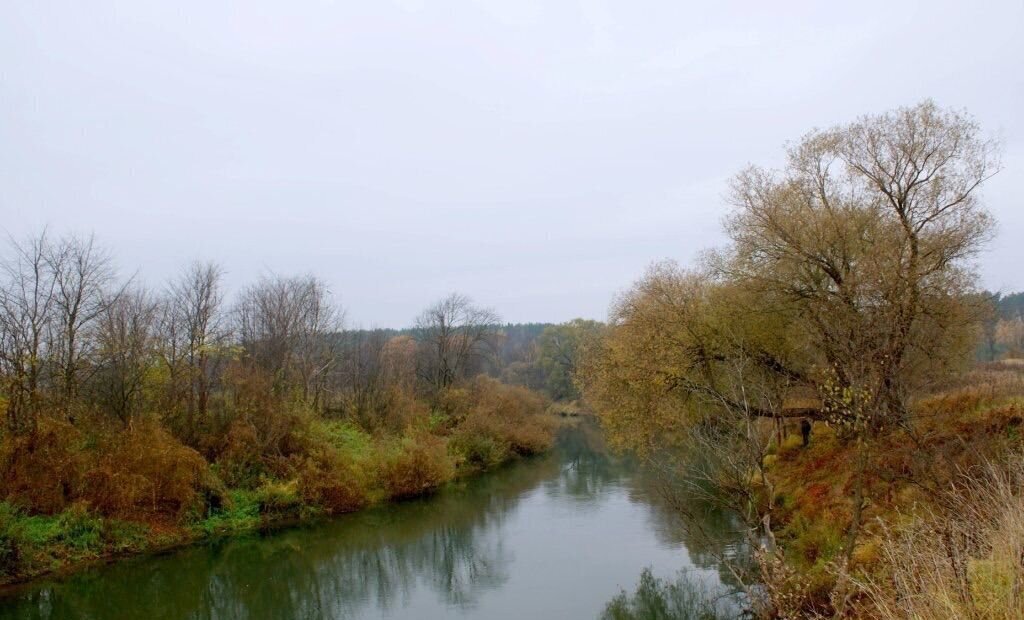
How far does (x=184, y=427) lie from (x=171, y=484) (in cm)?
338

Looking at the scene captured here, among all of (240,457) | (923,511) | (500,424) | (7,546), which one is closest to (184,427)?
(240,457)

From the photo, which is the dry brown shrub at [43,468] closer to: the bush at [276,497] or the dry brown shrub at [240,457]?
the dry brown shrub at [240,457]

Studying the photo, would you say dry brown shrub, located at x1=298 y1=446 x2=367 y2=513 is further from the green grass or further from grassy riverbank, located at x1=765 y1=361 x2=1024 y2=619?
grassy riverbank, located at x1=765 y1=361 x2=1024 y2=619

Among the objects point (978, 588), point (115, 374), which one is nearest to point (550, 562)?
point (978, 588)

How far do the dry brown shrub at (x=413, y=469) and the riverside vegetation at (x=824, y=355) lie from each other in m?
8.70

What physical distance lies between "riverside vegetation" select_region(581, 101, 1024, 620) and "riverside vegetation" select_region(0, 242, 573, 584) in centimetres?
1136

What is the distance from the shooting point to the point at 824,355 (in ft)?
52.1

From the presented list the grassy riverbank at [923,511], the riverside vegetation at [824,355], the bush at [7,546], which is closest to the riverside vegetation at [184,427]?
the bush at [7,546]

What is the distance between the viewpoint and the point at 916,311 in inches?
581

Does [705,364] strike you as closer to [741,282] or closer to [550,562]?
[741,282]

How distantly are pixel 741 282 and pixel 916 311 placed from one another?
15.5 ft

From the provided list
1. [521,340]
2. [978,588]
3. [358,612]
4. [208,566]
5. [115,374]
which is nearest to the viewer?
[978,588]

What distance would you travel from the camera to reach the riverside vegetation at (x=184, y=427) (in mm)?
18234

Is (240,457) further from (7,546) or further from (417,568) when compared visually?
(417,568)
